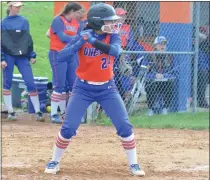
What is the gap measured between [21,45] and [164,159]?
397 centimetres

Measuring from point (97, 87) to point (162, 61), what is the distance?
5.79 meters

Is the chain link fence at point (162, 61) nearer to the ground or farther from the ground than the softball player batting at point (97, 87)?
nearer to the ground

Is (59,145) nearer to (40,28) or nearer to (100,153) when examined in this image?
(100,153)

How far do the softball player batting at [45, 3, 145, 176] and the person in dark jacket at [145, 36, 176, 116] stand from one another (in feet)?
17.6

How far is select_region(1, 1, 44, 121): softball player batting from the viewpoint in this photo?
1129cm

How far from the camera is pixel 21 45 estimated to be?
37.1 ft

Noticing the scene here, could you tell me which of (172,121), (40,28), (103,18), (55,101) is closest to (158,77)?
(172,121)

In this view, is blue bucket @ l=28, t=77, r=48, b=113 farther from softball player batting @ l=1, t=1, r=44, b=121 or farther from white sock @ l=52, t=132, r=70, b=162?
white sock @ l=52, t=132, r=70, b=162

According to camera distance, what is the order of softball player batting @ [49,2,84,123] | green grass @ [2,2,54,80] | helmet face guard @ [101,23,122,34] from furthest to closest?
green grass @ [2,2,54,80]
softball player batting @ [49,2,84,123]
helmet face guard @ [101,23,122,34]

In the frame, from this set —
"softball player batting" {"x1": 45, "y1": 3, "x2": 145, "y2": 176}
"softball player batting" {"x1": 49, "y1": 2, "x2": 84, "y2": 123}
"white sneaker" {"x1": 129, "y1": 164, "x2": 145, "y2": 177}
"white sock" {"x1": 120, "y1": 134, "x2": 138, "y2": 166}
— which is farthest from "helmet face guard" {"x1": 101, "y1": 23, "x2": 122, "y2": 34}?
"softball player batting" {"x1": 49, "y1": 2, "x2": 84, "y2": 123}

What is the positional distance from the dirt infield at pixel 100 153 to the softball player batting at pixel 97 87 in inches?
12.5

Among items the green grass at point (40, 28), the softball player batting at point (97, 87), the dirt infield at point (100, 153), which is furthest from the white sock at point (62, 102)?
the green grass at point (40, 28)

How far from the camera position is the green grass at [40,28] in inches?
687

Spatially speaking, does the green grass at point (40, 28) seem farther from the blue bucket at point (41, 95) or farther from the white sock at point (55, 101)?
the white sock at point (55, 101)
